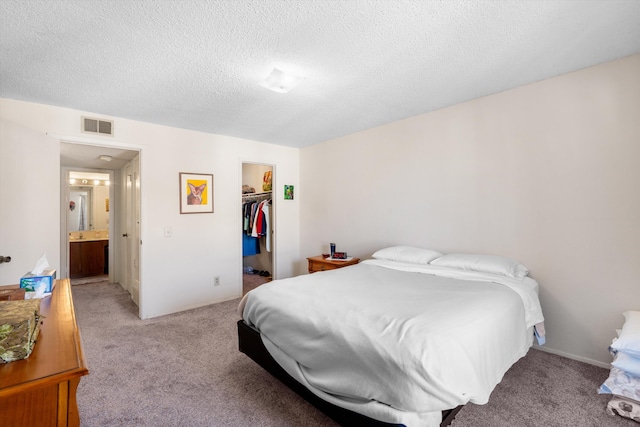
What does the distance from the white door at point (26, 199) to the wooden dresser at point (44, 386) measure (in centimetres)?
220

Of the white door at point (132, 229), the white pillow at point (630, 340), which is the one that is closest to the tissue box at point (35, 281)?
the white door at point (132, 229)

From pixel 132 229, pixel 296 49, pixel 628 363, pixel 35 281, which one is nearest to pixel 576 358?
pixel 628 363

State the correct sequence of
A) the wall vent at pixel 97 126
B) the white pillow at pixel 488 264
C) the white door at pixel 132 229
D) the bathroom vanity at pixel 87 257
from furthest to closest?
the bathroom vanity at pixel 87 257
the white door at pixel 132 229
the wall vent at pixel 97 126
the white pillow at pixel 488 264

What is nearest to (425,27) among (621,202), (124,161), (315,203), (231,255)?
(621,202)

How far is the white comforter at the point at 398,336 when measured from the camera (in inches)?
50.2

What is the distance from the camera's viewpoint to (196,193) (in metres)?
3.82

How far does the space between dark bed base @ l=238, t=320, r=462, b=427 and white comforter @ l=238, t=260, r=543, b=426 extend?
56 millimetres

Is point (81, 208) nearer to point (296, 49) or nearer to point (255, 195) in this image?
point (255, 195)

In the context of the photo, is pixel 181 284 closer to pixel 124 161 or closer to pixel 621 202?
pixel 124 161

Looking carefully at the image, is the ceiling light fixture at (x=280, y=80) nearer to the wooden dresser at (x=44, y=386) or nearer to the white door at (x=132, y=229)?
the wooden dresser at (x=44, y=386)

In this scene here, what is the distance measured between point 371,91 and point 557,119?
1548 millimetres

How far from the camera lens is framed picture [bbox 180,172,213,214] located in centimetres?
372

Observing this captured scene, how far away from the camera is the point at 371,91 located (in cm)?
264

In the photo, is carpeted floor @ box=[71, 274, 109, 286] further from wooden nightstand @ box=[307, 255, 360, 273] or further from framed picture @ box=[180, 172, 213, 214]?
wooden nightstand @ box=[307, 255, 360, 273]
